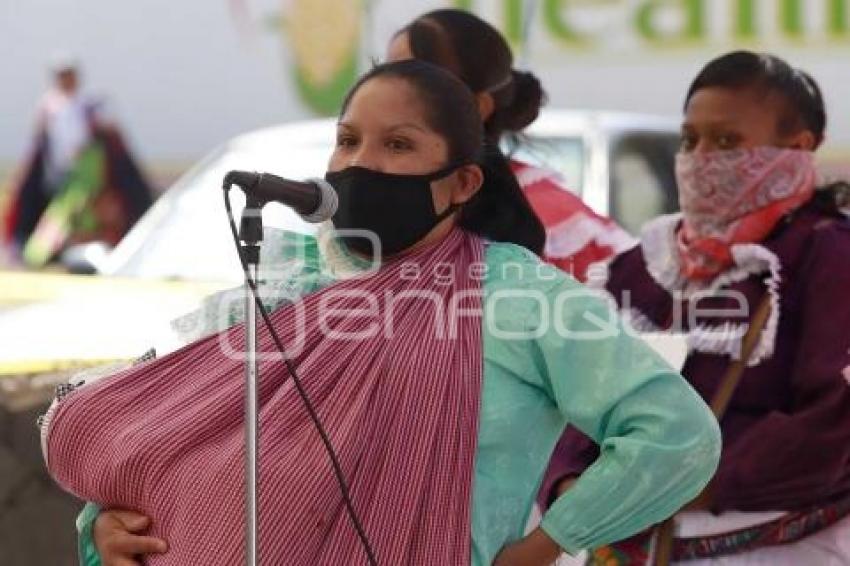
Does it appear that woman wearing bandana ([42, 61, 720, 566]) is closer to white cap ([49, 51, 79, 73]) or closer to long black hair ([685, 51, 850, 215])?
long black hair ([685, 51, 850, 215])

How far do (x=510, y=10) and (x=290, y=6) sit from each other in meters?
1.69

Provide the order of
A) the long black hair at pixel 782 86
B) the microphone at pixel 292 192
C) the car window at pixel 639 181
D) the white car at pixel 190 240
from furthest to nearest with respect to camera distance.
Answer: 1. the car window at pixel 639 181
2. the white car at pixel 190 240
3. the long black hair at pixel 782 86
4. the microphone at pixel 292 192

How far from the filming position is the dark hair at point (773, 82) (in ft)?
12.3

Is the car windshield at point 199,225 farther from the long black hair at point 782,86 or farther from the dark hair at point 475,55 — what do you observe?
the long black hair at point 782,86

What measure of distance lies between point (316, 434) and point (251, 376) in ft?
A: 0.66

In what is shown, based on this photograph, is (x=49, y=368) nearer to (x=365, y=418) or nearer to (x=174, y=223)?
(x=174, y=223)

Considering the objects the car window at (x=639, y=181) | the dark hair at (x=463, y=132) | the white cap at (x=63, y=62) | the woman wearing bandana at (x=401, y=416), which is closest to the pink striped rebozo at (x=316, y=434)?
the woman wearing bandana at (x=401, y=416)

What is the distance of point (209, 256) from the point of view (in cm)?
630

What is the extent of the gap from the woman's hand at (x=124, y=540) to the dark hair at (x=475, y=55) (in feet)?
5.09

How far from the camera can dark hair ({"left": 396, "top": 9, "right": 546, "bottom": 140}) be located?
423cm

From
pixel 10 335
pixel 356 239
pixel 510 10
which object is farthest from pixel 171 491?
pixel 510 10

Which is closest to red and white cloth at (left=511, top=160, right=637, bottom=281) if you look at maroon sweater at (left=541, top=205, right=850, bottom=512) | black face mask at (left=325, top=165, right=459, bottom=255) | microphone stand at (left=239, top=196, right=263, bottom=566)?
maroon sweater at (left=541, top=205, right=850, bottom=512)

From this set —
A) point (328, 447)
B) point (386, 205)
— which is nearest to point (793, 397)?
point (386, 205)

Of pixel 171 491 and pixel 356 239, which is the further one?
pixel 356 239
